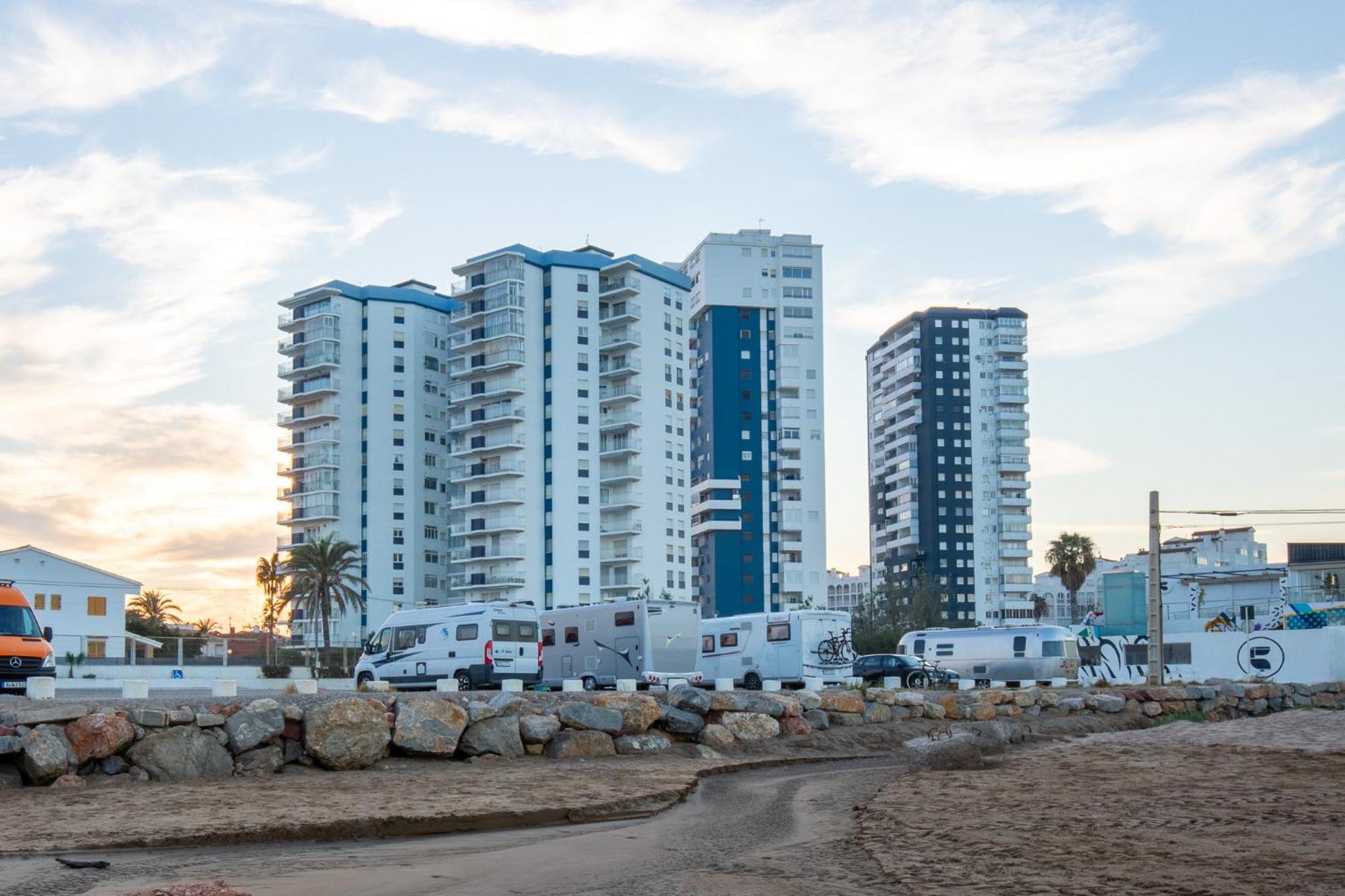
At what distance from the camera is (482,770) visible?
18766mm

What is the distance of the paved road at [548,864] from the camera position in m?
9.79

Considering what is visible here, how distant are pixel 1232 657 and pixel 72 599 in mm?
63354

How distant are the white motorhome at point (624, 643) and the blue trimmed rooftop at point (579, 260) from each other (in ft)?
246

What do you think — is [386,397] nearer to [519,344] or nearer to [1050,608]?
[519,344]

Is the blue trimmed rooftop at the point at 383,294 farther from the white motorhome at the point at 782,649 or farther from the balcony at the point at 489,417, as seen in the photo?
the white motorhome at the point at 782,649

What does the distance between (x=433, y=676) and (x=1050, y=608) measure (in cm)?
16242

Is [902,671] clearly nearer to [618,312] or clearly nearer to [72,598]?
[72,598]

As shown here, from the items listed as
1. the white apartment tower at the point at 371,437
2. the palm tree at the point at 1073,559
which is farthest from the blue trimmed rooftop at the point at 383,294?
the palm tree at the point at 1073,559

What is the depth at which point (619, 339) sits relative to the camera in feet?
396

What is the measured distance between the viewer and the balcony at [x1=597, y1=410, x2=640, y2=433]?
118188 millimetres

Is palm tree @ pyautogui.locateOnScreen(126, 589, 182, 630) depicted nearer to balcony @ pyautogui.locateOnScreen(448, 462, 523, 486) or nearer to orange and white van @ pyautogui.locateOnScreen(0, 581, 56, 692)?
balcony @ pyautogui.locateOnScreen(448, 462, 523, 486)

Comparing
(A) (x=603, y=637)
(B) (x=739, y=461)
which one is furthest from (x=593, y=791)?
(B) (x=739, y=461)

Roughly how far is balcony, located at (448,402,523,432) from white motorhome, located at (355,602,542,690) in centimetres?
7519

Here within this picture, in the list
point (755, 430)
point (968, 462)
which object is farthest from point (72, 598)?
point (968, 462)
